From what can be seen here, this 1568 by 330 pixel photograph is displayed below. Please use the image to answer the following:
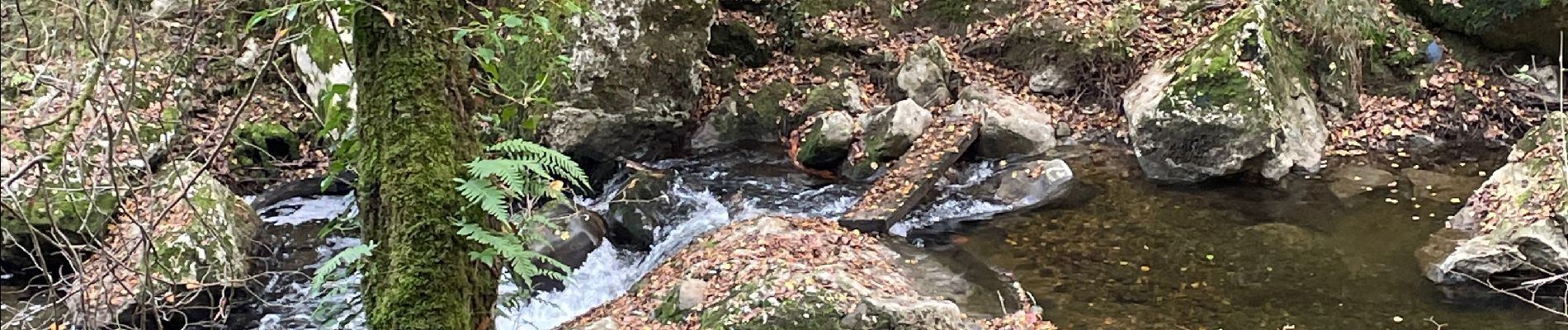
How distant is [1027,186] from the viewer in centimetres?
923

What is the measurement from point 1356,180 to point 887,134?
4.22 metres

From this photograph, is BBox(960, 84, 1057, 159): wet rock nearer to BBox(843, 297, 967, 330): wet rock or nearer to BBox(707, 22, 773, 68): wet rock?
BBox(707, 22, 773, 68): wet rock

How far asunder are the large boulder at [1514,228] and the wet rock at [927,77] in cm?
517

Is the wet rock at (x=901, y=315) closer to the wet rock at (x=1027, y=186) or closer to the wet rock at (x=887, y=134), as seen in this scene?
the wet rock at (x=1027, y=186)

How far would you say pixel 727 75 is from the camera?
41.0ft

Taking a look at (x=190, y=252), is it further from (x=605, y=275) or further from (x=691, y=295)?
(x=691, y=295)

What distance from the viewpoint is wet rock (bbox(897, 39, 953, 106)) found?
1169 centimetres

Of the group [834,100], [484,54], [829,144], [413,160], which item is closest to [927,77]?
[834,100]

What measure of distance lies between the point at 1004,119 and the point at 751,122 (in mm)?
2885

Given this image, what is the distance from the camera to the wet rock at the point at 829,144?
1038 cm

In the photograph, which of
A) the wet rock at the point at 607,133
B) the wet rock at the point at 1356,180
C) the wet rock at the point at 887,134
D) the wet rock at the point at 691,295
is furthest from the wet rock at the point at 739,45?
the wet rock at the point at 691,295

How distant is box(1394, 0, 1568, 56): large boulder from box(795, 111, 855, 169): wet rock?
651cm

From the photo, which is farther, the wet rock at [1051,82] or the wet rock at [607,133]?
the wet rock at [1051,82]

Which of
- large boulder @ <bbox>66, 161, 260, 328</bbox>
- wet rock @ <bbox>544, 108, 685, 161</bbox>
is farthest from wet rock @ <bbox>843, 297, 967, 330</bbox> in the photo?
wet rock @ <bbox>544, 108, 685, 161</bbox>
